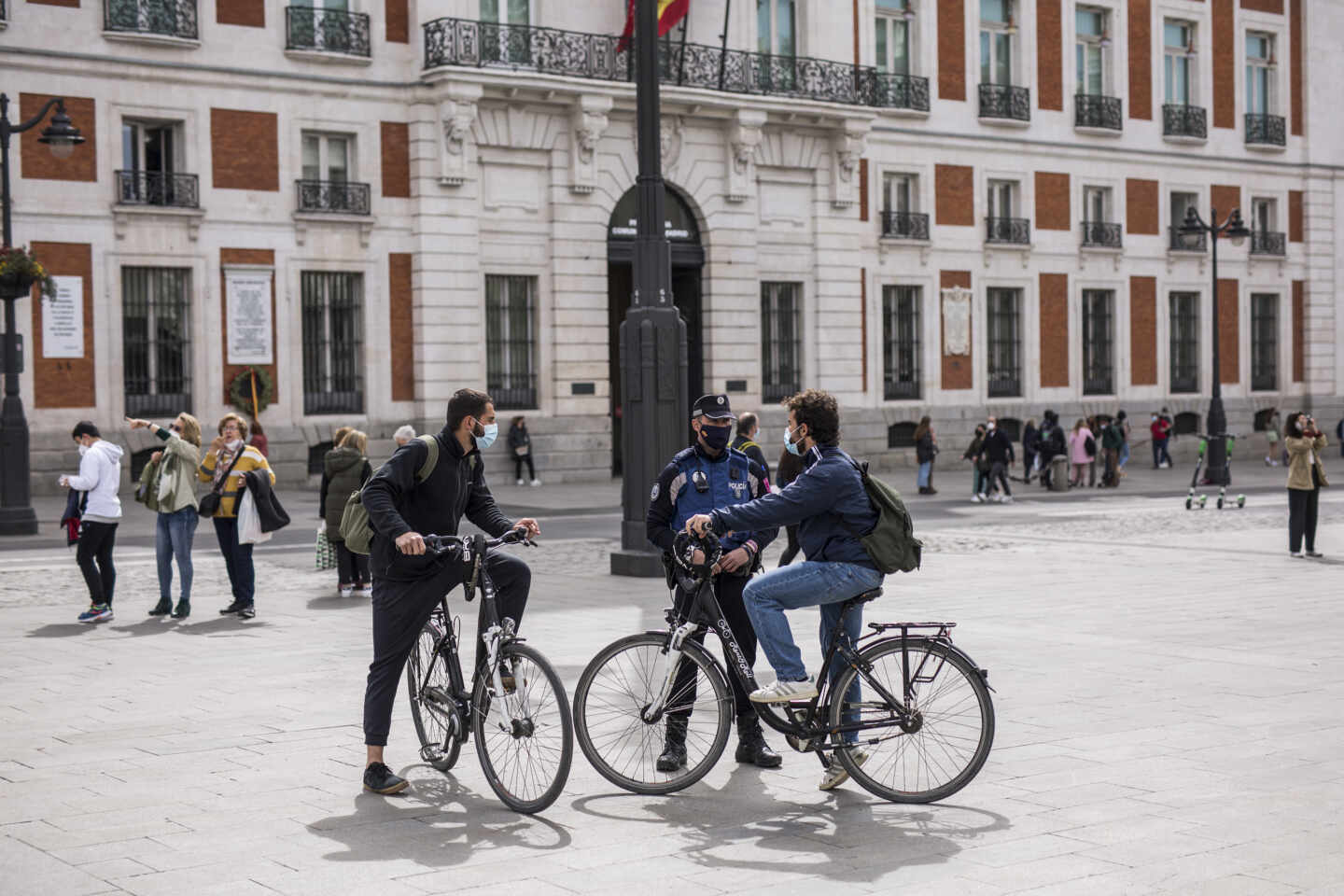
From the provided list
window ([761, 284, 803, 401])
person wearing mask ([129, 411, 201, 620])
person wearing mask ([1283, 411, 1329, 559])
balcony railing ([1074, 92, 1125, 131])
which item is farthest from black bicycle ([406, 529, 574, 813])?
balcony railing ([1074, 92, 1125, 131])

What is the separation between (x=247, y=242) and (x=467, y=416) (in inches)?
904

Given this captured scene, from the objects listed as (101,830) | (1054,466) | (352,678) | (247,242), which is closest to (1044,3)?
(1054,466)

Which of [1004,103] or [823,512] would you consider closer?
[823,512]

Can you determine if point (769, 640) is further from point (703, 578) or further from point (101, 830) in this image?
point (101, 830)

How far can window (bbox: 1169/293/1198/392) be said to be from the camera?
140ft

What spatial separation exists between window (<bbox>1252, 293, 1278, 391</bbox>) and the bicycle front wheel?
40168 mm

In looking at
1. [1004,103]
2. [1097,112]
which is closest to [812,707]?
[1004,103]

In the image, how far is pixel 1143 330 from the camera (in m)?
41.7

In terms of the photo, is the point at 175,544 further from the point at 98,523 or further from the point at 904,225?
the point at 904,225

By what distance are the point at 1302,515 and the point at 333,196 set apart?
716 inches

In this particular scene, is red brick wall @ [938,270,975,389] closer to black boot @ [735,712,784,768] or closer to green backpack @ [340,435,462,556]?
black boot @ [735,712,784,768]

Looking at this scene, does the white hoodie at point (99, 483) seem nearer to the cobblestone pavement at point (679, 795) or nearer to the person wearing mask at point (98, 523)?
the person wearing mask at point (98, 523)

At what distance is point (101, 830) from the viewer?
21.7 feet

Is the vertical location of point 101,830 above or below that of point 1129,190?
below
